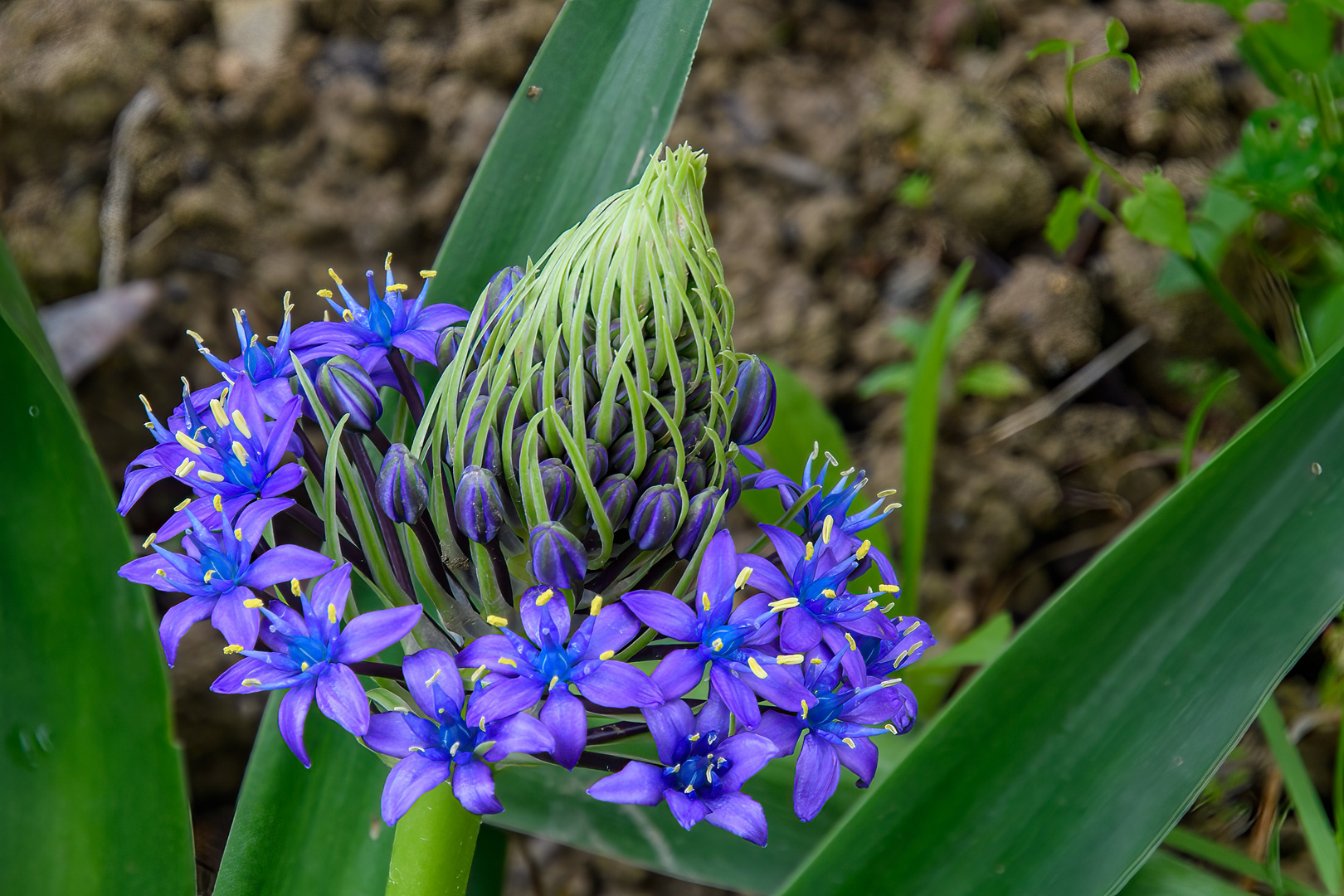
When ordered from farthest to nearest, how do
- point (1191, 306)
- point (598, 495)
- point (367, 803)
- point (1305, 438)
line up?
point (1191, 306)
point (367, 803)
point (1305, 438)
point (598, 495)

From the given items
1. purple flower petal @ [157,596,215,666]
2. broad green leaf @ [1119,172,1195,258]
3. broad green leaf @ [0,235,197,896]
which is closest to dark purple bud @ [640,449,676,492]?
purple flower petal @ [157,596,215,666]

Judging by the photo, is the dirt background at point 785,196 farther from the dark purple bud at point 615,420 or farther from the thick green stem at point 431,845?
the dark purple bud at point 615,420

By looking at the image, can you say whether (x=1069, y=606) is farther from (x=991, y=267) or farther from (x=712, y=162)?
(x=712, y=162)

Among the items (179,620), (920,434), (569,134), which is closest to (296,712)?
(179,620)

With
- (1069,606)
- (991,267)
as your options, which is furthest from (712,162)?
(1069,606)

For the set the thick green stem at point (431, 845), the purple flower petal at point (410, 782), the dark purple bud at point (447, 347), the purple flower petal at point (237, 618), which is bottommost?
the thick green stem at point (431, 845)

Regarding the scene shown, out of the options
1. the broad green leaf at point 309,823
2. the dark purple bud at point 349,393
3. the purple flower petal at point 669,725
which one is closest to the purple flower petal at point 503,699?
the purple flower petal at point 669,725
